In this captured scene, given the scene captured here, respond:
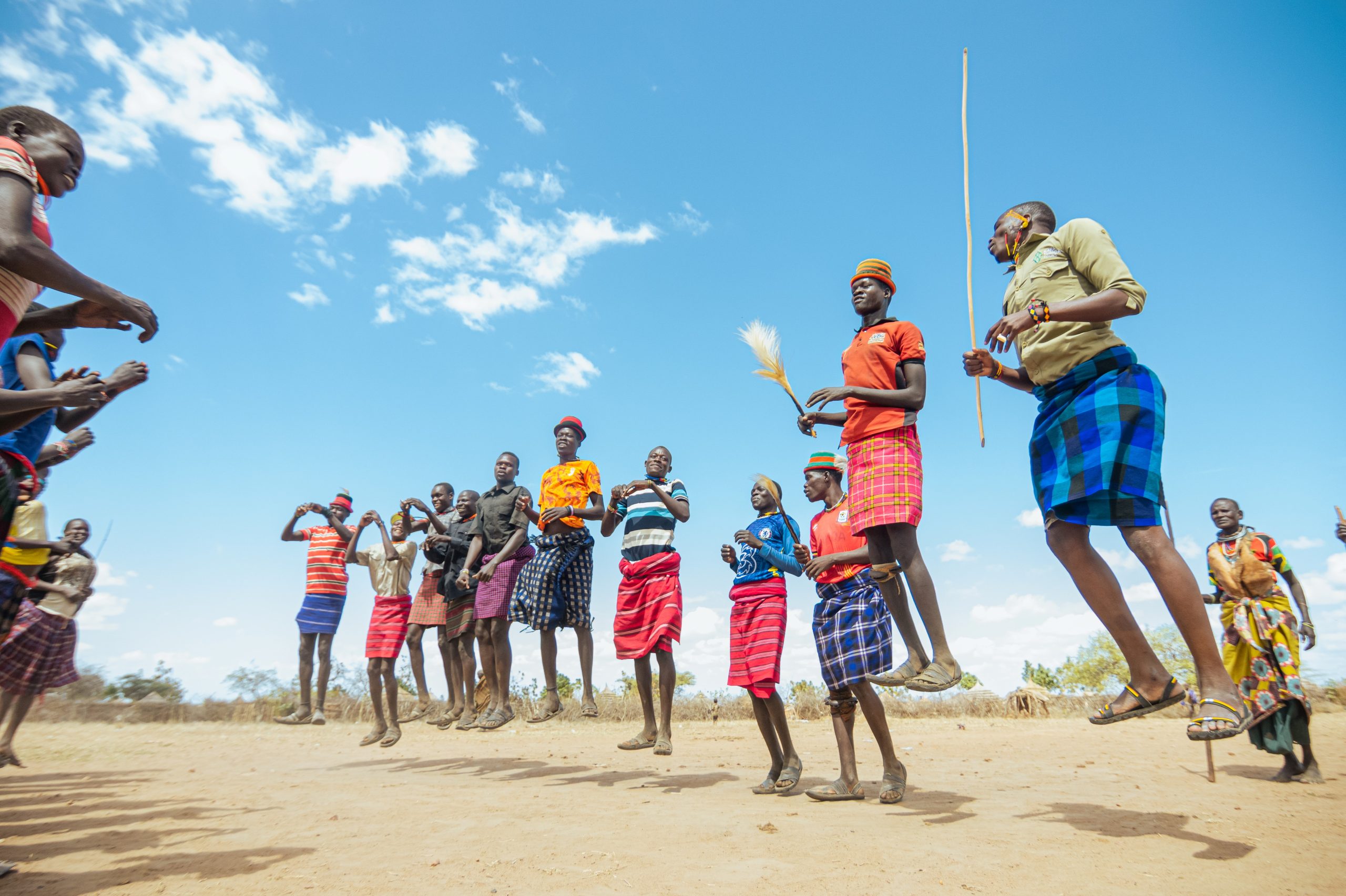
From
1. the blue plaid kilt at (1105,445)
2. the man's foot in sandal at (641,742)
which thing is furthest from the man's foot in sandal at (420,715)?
the blue plaid kilt at (1105,445)

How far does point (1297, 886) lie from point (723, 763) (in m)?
5.40

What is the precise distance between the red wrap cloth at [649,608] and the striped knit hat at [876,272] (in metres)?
3.38

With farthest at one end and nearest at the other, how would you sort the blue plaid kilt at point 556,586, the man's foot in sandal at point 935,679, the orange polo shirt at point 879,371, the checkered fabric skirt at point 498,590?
the checkered fabric skirt at point 498,590 < the blue plaid kilt at point 556,586 < the orange polo shirt at point 879,371 < the man's foot in sandal at point 935,679

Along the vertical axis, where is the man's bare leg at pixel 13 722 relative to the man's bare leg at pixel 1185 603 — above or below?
below

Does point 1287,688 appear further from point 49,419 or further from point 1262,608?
point 49,419

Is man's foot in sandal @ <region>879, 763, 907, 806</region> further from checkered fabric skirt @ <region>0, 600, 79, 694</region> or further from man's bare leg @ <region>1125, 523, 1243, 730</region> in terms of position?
checkered fabric skirt @ <region>0, 600, 79, 694</region>

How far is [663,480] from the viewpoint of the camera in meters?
7.54

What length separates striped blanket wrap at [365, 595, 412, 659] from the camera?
905 centimetres

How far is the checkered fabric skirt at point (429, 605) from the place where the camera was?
920 cm

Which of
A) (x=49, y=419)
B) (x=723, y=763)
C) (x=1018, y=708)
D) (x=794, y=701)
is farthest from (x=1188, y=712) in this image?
(x=49, y=419)

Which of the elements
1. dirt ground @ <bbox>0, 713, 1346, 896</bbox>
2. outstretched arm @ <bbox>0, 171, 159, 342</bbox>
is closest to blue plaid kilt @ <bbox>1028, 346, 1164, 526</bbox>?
dirt ground @ <bbox>0, 713, 1346, 896</bbox>

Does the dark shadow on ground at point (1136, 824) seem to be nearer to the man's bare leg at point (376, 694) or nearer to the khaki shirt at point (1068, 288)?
the khaki shirt at point (1068, 288)

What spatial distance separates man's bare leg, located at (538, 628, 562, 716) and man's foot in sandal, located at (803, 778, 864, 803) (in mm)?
2959

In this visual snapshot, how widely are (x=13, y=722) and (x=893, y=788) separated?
8418 mm
